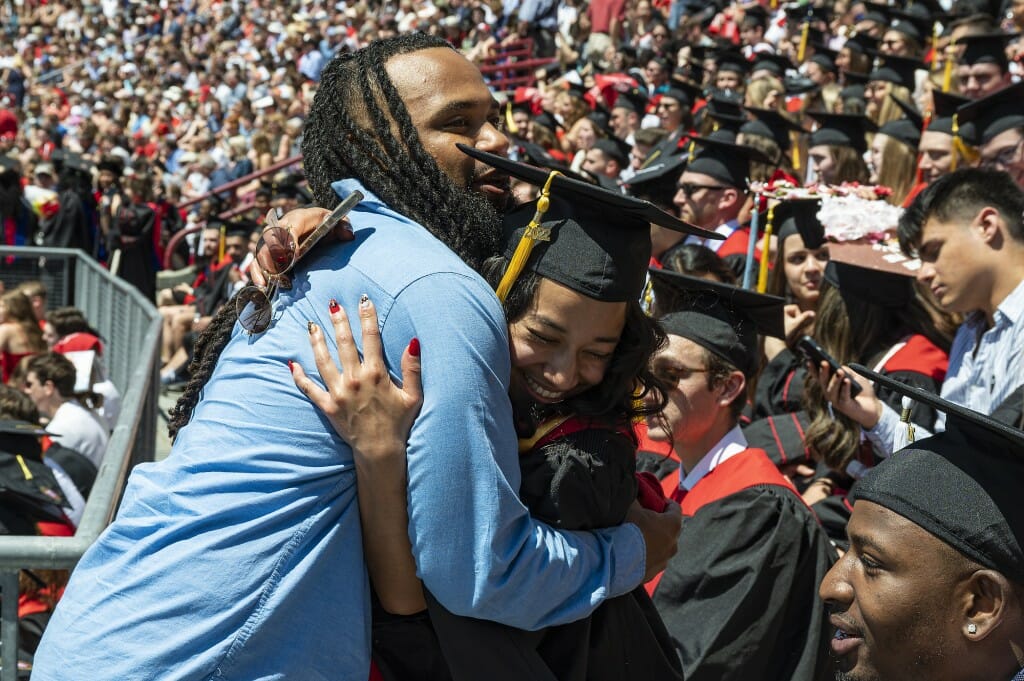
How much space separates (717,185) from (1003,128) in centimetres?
149

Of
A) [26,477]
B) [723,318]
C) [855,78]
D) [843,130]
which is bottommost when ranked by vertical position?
[855,78]

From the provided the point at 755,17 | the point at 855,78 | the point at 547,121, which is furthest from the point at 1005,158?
the point at 755,17

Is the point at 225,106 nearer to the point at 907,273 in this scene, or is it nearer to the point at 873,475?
the point at 907,273

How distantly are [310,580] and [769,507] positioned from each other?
5.31 ft

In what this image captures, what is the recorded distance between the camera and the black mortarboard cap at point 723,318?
365cm

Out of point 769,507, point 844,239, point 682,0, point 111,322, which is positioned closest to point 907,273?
point 844,239

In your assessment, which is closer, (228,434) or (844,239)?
(228,434)

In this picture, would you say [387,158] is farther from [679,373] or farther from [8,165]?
[8,165]

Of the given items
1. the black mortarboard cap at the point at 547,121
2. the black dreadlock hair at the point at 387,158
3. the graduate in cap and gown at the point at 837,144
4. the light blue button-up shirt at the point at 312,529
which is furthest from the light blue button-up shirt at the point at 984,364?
the black mortarboard cap at the point at 547,121

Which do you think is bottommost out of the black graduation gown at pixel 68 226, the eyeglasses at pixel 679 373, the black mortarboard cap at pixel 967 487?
the black graduation gown at pixel 68 226

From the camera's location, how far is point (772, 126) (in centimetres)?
850

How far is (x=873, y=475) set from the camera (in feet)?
7.15

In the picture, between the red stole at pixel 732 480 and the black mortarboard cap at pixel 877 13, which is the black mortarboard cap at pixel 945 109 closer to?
the red stole at pixel 732 480

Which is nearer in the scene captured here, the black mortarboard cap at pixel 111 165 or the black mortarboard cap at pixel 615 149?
the black mortarboard cap at pixel 615 149
